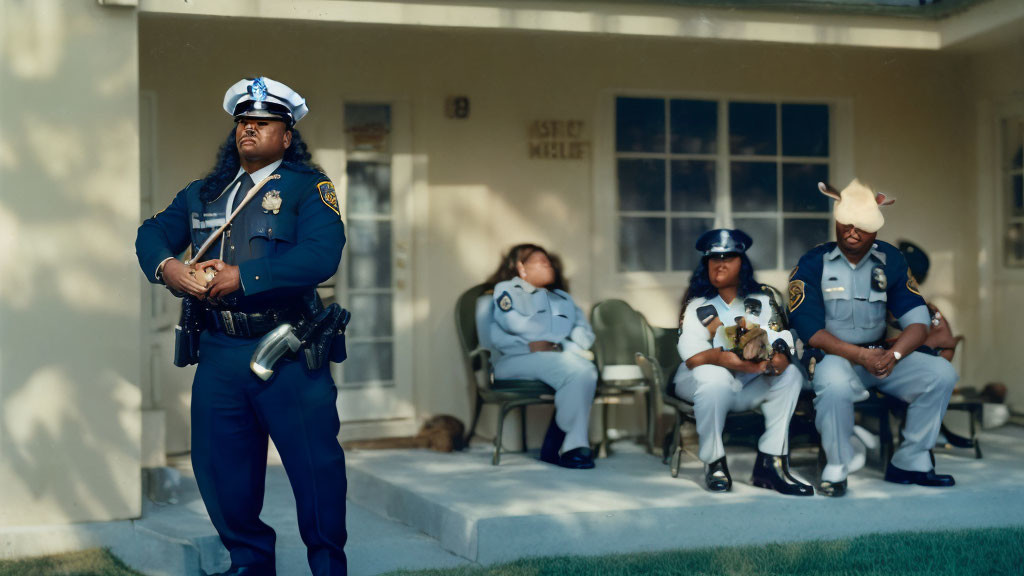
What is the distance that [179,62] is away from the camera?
7.52 m

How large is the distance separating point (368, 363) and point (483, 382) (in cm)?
77

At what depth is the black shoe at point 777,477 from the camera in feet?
20.1

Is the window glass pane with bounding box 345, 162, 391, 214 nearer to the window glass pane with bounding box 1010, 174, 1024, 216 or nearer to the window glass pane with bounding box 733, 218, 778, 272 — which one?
the window glass pane with bounding box 733, 218, 778, 272

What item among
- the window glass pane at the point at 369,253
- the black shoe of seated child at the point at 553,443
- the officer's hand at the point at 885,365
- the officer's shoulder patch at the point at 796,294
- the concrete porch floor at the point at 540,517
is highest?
the window glass pane at the point at 369,253

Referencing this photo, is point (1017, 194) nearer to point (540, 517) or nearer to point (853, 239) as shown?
point (853, 239)

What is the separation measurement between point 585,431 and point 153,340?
2555 millimetres

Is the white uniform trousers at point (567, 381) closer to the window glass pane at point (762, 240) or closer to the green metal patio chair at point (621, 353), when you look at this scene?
the green metal patio chair at point (621, 353)

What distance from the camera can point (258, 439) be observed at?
15.1 ft

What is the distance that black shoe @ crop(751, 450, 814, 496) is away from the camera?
612cm

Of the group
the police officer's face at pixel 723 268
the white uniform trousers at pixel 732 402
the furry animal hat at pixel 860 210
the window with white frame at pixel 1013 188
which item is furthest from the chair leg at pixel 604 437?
the window with white frame at pixel 1013 188

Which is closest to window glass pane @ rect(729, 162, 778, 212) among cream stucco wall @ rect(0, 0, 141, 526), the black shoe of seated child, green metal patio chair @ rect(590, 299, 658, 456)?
green metal patio chair @ rect(590, 299, 658, 456)

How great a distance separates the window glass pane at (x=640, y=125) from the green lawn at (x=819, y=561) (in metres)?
3.49

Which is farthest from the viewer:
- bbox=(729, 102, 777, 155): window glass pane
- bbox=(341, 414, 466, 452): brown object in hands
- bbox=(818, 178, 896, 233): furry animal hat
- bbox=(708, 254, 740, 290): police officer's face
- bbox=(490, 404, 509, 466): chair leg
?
bbox=(729, 102, 777, 155): window glass pane

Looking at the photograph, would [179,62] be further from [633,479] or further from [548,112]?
[633,479]
